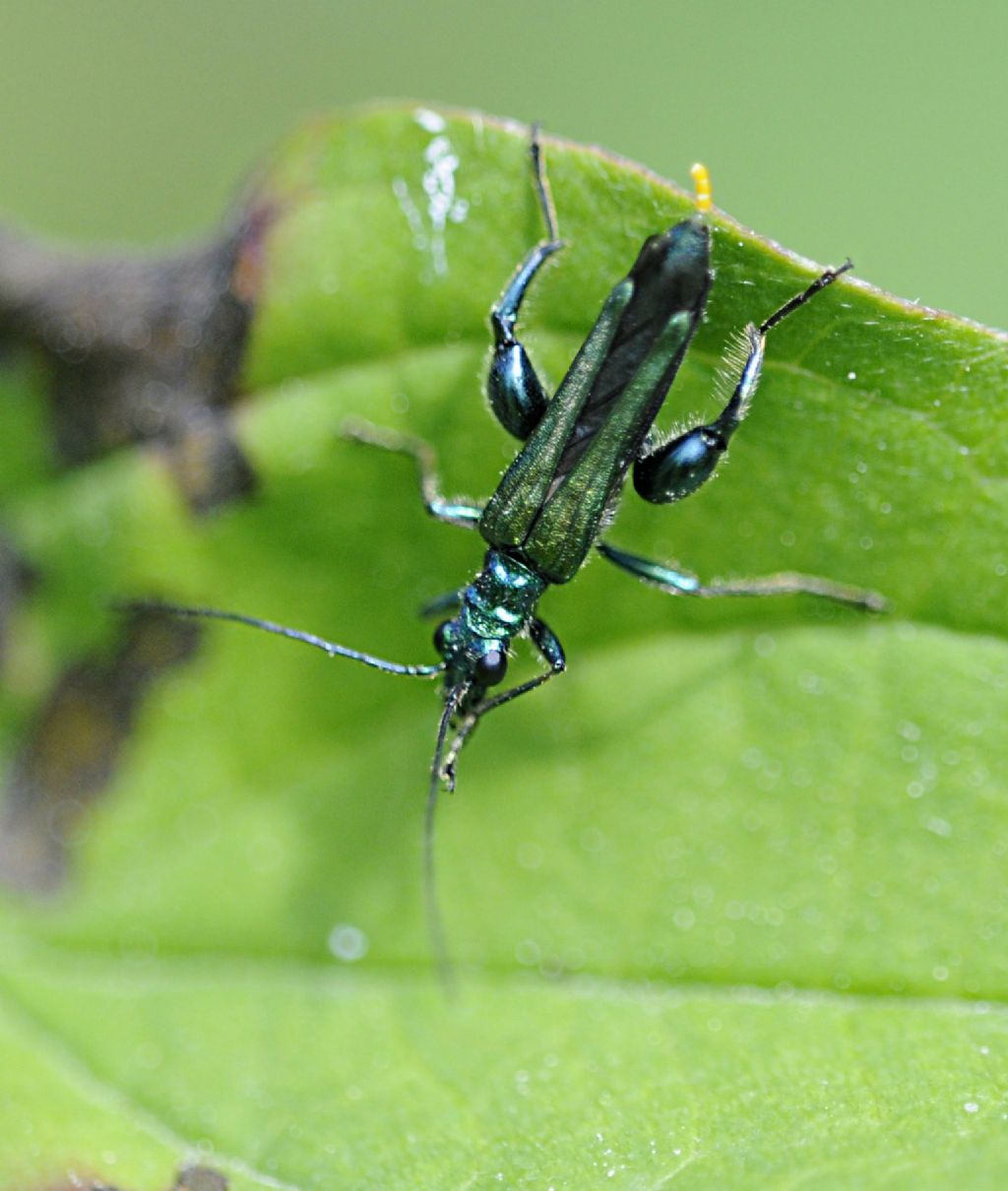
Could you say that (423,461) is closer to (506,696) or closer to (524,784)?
(506,696)

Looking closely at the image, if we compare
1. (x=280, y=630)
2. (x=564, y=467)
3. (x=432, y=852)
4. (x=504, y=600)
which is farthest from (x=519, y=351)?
(x=432, y=852)

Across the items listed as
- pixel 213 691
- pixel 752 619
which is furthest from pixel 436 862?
pixel 752 619

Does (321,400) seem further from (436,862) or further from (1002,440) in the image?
(1002,440)

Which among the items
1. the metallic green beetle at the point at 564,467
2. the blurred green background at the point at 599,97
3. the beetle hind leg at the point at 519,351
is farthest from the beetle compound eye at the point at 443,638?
the blurred green background at the point at 599,97

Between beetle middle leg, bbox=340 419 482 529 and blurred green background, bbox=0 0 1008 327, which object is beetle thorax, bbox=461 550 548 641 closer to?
beetle middle leg, bbox=340 419 482 529

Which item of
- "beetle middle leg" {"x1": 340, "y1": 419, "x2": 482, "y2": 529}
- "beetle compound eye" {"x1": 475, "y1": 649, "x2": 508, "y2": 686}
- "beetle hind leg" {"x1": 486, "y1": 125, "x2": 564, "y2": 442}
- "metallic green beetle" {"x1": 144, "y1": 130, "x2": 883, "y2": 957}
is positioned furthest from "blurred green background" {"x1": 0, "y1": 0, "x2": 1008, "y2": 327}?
"beetle compound eye" {"x1": 475, "y1": 649, "x2": 508, "y2": 686}

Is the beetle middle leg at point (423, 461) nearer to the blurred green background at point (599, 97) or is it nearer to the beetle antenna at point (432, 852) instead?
the beetle antenna at point (432, 852)
